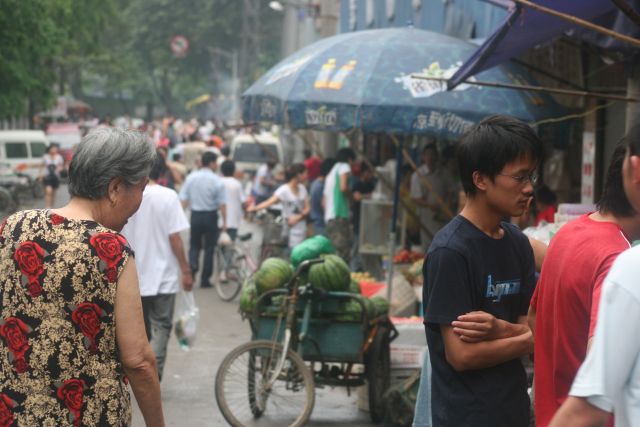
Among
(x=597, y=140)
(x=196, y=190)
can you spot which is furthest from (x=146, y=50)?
(x=597, y=140)

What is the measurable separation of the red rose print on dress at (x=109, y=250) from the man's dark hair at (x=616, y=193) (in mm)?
1472

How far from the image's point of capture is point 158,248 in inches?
326

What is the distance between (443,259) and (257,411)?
4675 millimetres

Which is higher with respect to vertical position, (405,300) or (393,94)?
(393,94)

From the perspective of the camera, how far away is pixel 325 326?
26.0 feet

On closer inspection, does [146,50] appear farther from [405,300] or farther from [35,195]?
[405,300]

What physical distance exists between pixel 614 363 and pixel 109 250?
1.74 metres

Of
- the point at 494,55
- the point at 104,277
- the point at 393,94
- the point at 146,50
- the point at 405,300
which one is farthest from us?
the point at 146,50

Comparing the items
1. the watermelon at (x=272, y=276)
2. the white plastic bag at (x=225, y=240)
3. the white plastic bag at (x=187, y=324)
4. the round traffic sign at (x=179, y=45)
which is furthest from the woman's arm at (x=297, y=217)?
the round traffic sign at (x=179, y=45)

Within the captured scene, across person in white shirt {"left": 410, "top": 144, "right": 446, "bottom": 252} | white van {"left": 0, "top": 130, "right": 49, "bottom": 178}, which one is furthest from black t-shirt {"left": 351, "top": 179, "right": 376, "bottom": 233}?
white van {"left": 0, "top": 130, "right": 49, "bottom": 178}

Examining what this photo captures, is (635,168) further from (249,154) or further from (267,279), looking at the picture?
(249,154)

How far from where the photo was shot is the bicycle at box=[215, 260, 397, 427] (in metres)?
7.71

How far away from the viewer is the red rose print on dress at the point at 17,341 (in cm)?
352

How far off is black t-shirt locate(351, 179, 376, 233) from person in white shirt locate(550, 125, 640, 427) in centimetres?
1338
